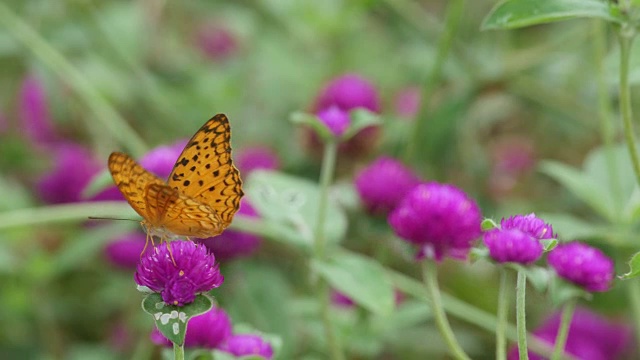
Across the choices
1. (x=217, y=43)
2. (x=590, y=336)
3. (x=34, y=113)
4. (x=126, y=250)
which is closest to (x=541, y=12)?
(x=590, y=336)

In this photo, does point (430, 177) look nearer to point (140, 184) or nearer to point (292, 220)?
point (292, 220)

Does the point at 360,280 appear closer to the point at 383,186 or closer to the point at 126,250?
the point at 383,186

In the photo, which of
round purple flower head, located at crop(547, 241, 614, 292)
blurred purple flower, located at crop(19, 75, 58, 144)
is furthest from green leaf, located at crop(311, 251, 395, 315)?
blurred purple flower, located at crop(19, 75, 58, 144)

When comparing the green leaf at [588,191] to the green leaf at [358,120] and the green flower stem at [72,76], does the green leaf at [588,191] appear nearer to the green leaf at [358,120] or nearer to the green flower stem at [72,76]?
the green leaf at [358,120]

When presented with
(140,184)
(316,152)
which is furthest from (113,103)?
(140,184)

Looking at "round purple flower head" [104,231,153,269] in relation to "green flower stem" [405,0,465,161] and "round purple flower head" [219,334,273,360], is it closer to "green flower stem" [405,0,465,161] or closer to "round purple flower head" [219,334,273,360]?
"green flower stem" [405,0,465,161]

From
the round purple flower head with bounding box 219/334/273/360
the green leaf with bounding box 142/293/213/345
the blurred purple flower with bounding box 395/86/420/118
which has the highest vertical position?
the blurred purple flower with bounding box 395/86/420/118
